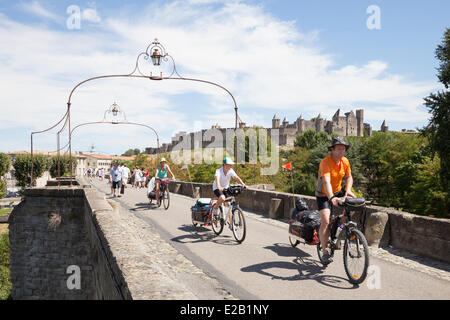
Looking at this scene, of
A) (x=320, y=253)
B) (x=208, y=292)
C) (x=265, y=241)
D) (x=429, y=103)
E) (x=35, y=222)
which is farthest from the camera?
(x=429, y=103)

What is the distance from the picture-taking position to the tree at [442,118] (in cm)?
2041

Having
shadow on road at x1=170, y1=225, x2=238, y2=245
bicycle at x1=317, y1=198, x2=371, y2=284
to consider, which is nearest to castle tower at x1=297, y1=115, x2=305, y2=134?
shadow on road at x1=170, y1=225, x2=238, y2=245

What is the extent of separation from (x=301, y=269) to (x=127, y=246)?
2511mm

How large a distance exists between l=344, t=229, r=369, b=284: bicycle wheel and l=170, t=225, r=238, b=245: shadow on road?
2.89m

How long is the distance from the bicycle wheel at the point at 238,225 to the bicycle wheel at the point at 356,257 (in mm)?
2630

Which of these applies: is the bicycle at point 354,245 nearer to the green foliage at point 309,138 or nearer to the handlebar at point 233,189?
the handlebar at point 233,189

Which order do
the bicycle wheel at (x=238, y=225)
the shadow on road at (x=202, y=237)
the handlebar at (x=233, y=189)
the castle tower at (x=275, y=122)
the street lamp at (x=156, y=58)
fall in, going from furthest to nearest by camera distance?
the castle tower at (x=275, y=122), the street lamp at (x=156, y=58), the shadow on road at (x=202, y=237), the handlebar at (x=233, y=189), the bicycle wheel at (x=238, y=225)

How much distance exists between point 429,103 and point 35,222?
21.6 metres

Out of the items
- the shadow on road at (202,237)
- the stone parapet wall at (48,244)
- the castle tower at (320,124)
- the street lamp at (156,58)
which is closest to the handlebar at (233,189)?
the shadow on road at (202,237)

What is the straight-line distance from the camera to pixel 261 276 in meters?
5.17

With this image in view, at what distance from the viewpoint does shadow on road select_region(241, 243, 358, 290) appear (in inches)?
191

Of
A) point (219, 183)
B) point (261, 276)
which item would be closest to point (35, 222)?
point (219, 183)
